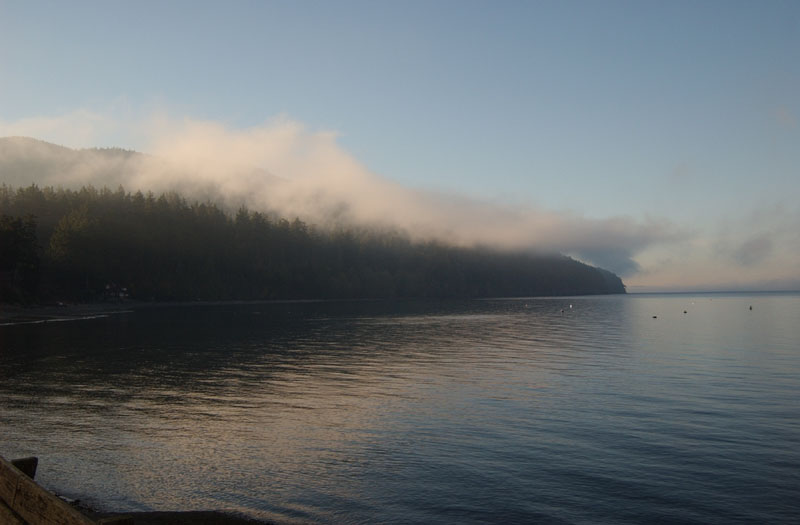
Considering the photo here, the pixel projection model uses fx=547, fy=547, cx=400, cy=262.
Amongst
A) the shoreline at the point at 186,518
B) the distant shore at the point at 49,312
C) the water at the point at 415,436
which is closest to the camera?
the shoreline at the point at 186,518

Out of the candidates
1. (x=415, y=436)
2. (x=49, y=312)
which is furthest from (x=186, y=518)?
(x=49, y=312)

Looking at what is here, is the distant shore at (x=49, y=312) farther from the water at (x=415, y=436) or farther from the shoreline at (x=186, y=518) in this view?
the shoreline at (x=186, y=518)

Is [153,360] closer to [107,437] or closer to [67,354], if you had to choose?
[67,354]

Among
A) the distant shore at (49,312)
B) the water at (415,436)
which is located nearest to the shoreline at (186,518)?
the water at (415,436)

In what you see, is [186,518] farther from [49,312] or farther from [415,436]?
[49,312]

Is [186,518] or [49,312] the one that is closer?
[186,518]

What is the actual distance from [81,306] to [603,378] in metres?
159

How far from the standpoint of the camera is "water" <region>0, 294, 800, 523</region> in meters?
20.1

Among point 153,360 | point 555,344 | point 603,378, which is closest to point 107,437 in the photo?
point 153,360

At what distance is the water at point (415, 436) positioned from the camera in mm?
20125

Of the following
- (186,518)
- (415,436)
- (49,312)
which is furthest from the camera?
(49,312)

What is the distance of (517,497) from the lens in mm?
20547

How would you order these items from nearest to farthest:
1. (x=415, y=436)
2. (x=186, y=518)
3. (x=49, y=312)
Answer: (x=186, y=518) < (x=415, y=436) < (x=49, y=312)

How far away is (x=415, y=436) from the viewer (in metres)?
29.3
